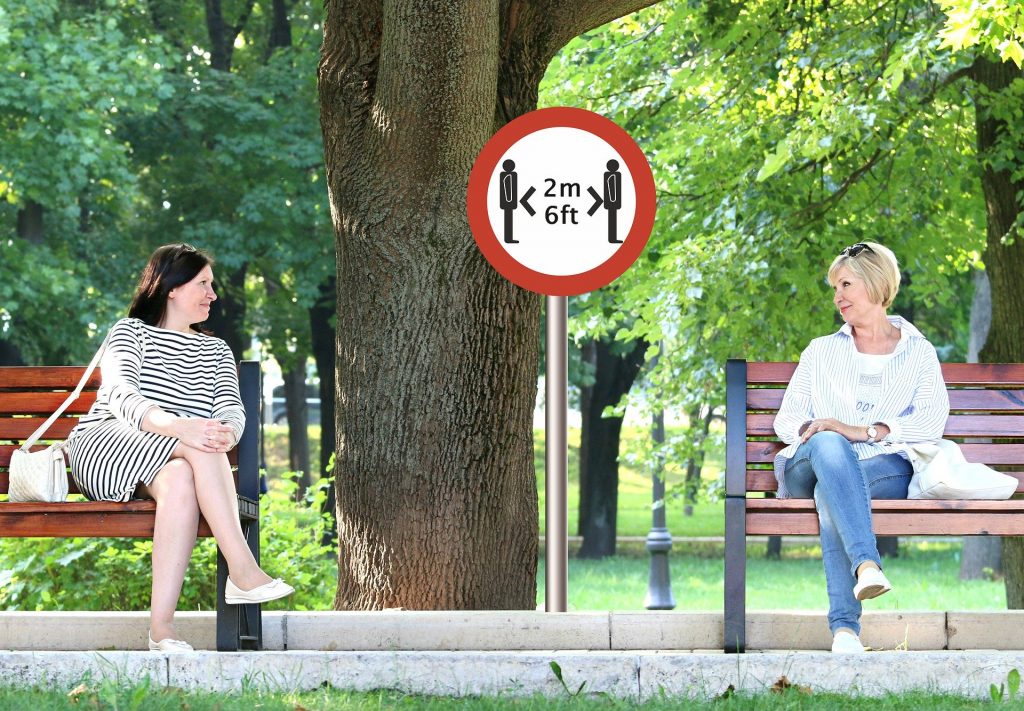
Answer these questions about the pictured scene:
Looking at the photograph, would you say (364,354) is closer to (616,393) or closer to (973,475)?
(973,475)

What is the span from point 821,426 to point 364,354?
1979mm

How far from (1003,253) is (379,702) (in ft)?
22.5

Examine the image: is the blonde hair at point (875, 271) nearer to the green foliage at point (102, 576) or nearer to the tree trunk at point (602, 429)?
the green foliage at point (102, 576)

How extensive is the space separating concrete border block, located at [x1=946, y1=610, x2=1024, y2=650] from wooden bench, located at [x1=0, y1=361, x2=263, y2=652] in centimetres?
258

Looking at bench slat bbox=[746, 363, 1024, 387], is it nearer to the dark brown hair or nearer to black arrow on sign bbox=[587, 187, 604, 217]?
black arrow on sign bbox=[587, 187, 604, 217]

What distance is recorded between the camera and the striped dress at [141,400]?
521 cm

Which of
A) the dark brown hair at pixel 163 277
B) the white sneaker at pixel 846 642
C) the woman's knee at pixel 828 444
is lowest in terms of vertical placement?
the white sneaker at pixel 846 642

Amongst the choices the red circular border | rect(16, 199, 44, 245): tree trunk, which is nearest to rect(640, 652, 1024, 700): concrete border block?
the red circular border

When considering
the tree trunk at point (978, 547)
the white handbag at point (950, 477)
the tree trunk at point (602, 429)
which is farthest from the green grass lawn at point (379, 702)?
the tree trunk at point (602, 429)

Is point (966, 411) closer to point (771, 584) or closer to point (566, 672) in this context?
point (566, 672)

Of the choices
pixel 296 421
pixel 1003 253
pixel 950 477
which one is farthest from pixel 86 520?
pixel 296 421

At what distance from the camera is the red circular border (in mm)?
5230

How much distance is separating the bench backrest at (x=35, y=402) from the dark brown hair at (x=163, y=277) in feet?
1.11

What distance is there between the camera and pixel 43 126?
61.3 ft
